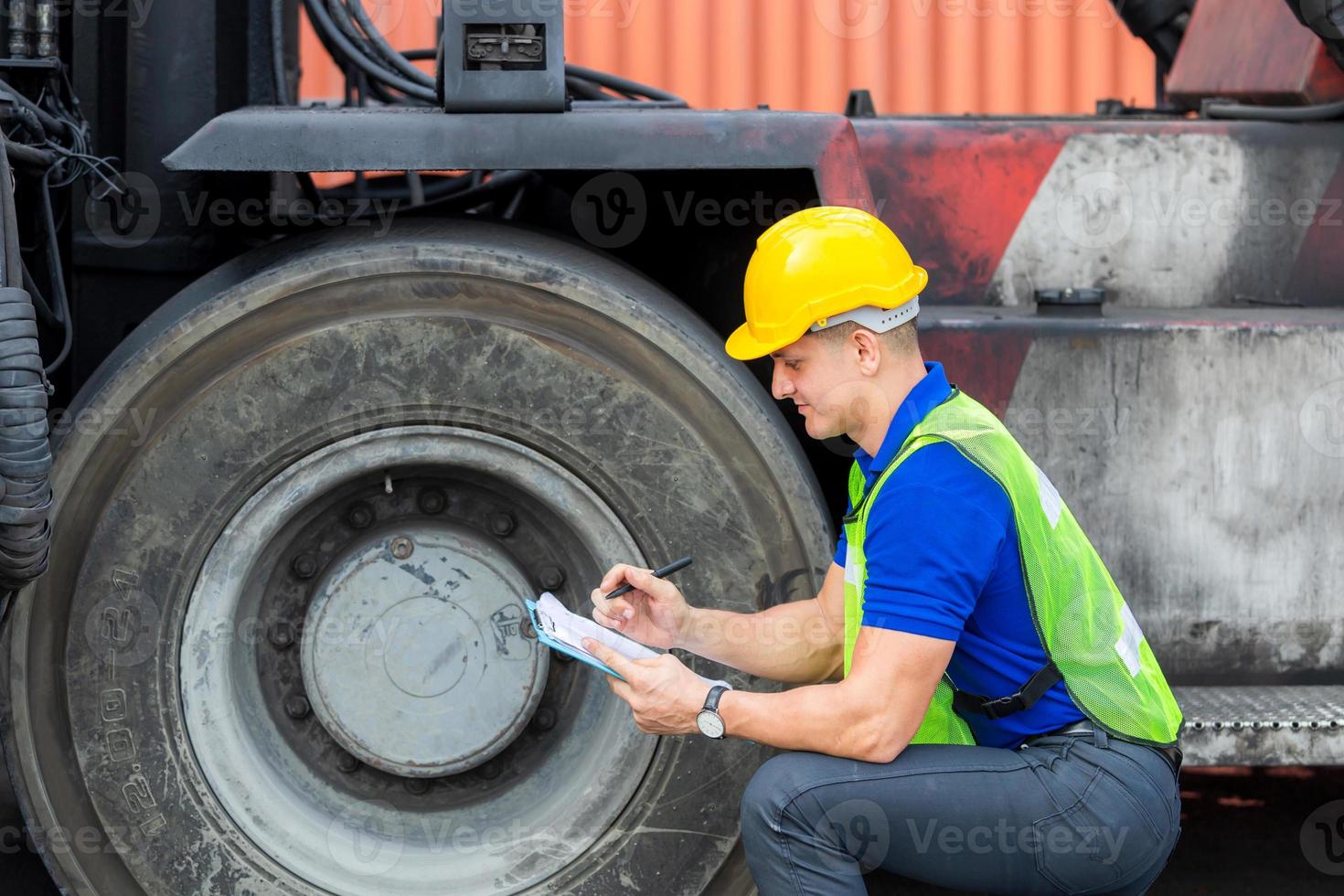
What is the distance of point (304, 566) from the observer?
2.36m

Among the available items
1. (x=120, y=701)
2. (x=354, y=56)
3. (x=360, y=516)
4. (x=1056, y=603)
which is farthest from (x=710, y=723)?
(x=354, y=56)

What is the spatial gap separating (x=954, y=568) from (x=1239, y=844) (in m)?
1.68

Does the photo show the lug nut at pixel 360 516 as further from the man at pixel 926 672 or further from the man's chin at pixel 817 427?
the man's chin at pixel 817 427

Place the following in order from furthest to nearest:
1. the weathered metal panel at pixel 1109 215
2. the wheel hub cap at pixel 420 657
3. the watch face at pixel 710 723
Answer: the weathered metal panel at pixel 1109 215
the wheel hub cap at pixel 420 657
the watch face at pixel 710 723

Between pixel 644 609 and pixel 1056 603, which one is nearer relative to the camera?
pixel 1056 603

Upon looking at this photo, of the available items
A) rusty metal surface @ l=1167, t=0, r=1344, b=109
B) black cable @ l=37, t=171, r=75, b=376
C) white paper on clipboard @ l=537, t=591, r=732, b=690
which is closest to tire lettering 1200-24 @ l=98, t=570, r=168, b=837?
black cable @ l=37, t=171, r=75, b=376

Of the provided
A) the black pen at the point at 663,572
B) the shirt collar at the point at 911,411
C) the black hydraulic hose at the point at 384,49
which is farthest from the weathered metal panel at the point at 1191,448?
the black hydraulic hose at the point at 384,49

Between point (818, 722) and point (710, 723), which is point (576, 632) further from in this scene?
point (818, 722)

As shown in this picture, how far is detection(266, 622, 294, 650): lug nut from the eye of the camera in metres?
2.36

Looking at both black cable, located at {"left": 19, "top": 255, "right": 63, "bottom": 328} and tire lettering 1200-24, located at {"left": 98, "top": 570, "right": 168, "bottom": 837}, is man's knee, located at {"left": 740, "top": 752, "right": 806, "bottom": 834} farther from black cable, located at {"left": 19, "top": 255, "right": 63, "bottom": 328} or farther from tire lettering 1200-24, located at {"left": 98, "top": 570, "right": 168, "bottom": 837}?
black cable, located at {"left": 19, "top": 255, "right": 63, "bottom": 328}

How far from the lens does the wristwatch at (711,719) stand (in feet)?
6.43

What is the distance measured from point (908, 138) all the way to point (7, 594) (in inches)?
68.5

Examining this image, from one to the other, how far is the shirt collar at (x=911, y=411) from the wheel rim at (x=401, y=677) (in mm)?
477

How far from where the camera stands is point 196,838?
224 centimetres
